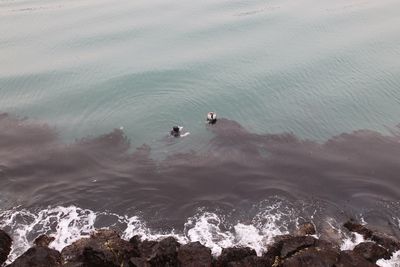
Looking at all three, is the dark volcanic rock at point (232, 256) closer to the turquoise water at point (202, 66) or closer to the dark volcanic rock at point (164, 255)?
the dark volcanic rock at point (164, 255)

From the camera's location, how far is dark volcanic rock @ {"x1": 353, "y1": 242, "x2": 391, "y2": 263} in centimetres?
2297

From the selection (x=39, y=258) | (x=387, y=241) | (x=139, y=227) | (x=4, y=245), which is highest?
(x=39, y=258)

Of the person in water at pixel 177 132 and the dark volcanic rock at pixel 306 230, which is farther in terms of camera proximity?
the person in water at pixel 177 132

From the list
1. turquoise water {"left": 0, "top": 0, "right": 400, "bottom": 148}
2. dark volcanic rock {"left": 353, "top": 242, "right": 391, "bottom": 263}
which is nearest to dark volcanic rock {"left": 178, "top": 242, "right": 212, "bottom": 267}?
dark volcanic rock {"left": 353, "top": 242, "right": 391, "bottom": 263}

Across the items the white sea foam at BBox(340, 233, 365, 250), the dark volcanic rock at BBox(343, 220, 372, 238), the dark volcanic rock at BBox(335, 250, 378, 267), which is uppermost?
the dark volcanic rock at BBox(335, 250, 378, 267)

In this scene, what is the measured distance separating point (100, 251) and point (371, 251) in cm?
1649

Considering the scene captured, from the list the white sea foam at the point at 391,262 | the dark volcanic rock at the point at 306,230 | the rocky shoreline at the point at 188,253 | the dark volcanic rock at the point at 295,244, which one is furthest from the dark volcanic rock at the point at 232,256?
the white sea foam at the point at 391,262

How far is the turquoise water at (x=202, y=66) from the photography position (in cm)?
3988

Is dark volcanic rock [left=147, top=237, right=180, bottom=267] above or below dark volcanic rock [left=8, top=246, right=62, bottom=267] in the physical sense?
below

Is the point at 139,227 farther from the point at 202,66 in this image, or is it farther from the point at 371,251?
the point at 202,66

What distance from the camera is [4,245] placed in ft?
78.3

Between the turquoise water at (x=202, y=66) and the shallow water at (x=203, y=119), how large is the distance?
0.78 ft

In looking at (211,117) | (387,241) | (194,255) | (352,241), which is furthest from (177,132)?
(387,241)

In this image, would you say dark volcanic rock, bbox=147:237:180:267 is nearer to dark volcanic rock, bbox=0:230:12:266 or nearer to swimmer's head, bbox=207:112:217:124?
dark volcanic rock, bbox=0:230:12:266
